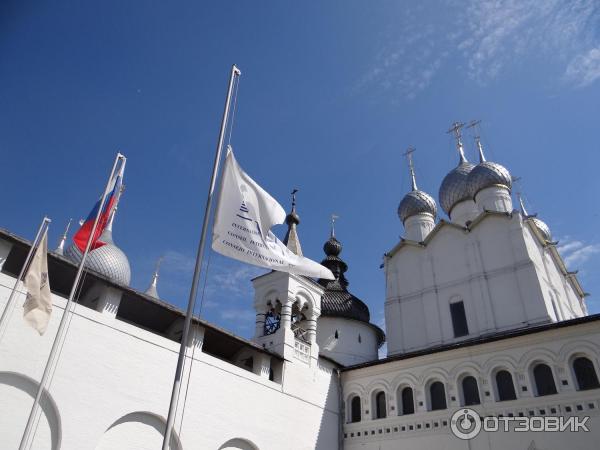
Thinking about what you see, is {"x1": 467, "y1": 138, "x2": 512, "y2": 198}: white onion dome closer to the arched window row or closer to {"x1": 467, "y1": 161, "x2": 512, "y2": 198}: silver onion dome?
{"x1": 467, "y1": 161, "x2": 512, "y2": 198}: silver onion dome

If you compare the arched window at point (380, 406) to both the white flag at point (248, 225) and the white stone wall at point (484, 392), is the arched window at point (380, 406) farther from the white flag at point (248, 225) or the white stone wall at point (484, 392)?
the white flag at point (248, 225)

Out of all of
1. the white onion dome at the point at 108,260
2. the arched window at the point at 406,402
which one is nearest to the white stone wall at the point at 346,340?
the arched window at the point at 406,402

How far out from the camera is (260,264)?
8148 mm

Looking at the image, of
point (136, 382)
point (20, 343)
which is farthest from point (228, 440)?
point (20, 343)

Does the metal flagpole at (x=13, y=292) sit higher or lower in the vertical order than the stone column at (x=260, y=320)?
lower

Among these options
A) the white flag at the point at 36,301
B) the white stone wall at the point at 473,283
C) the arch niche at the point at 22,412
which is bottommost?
the arch niche at the point at 22,412

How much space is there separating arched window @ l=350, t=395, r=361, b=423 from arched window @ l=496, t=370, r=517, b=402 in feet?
16.2

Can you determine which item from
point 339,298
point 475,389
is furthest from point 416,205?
point 475,389

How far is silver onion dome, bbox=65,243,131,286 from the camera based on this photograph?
53.8 feet

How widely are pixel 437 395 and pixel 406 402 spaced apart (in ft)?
3.63

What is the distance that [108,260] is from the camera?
16.8 m

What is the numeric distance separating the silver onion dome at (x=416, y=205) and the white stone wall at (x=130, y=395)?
44.2 ft

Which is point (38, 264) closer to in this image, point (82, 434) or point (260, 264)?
point (82, 434)

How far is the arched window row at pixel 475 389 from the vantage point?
1348 centimetres
